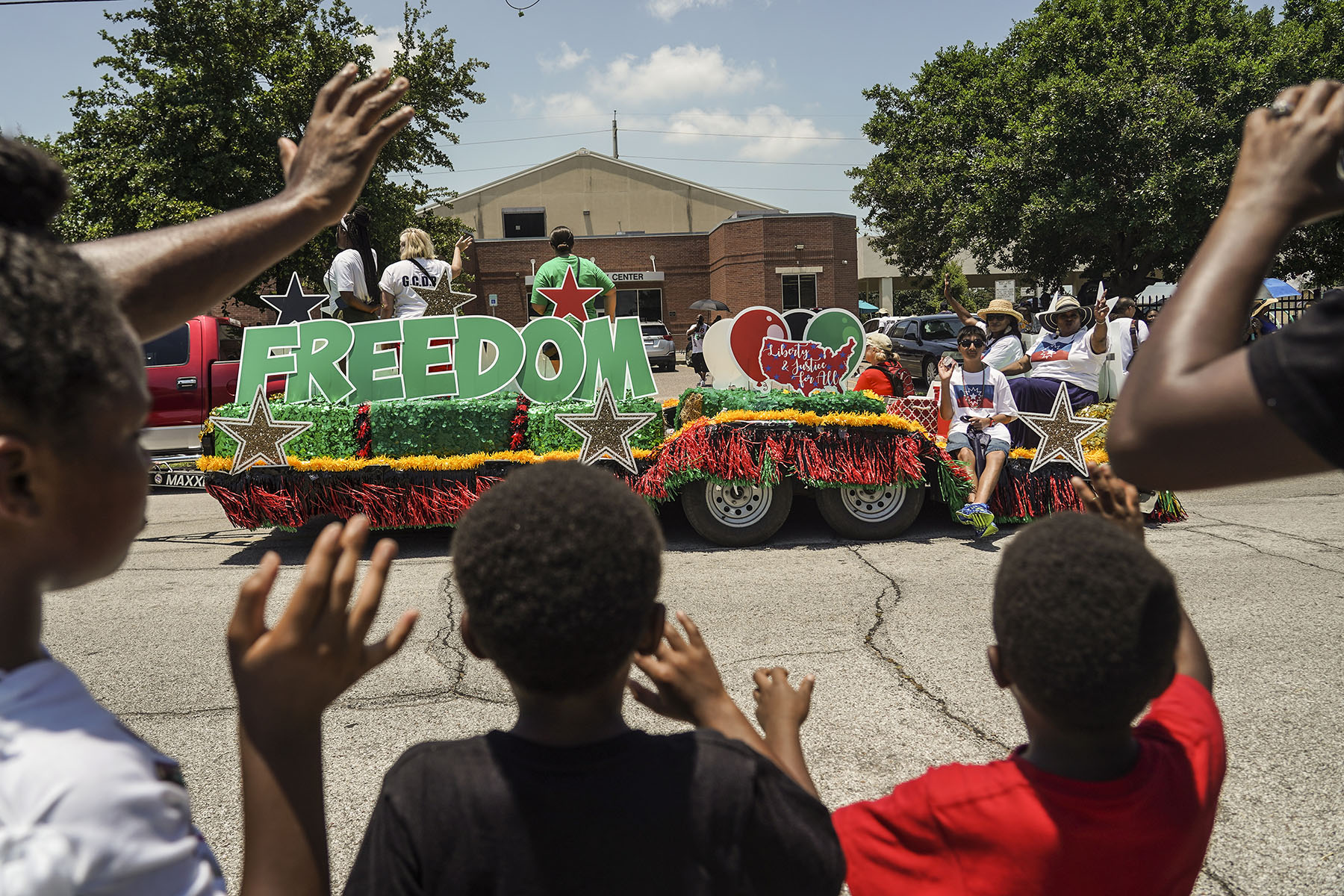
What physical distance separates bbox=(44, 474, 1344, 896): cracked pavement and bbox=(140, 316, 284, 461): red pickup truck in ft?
10.7

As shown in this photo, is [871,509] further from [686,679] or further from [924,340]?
[924,340]

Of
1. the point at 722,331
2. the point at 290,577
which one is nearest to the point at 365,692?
the point at 290,577

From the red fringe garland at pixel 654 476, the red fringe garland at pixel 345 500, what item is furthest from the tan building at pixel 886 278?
the red fringe garland at pixel 345 500

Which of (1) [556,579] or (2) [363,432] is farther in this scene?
(2) [363,432]

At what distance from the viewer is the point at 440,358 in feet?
23.5

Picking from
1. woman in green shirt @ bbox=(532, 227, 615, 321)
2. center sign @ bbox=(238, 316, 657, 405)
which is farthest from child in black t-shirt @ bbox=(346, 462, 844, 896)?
woman in green shirt @ bbox=(532, 227, 615, 321)

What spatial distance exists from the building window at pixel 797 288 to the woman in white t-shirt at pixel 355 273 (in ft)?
82.3

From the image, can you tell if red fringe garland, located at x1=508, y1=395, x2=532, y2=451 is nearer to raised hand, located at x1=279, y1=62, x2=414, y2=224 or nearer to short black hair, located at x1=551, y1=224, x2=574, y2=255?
short black hair, located at x1=551, y1=224, x2=574, y2=255

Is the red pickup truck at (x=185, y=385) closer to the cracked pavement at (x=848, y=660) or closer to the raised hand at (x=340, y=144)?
the cracked pavement at (x=848, y=660)

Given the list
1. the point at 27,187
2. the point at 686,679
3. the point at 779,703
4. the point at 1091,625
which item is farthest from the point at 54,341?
the point at 1091,625

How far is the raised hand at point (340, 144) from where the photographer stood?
54.1 inches

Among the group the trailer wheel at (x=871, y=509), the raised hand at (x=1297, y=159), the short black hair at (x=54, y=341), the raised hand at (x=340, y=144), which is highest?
the raised hand at (x=340, y=144)

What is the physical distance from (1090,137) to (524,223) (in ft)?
79.9

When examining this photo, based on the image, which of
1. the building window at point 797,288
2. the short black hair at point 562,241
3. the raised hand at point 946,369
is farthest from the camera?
the building window at point 797,288
